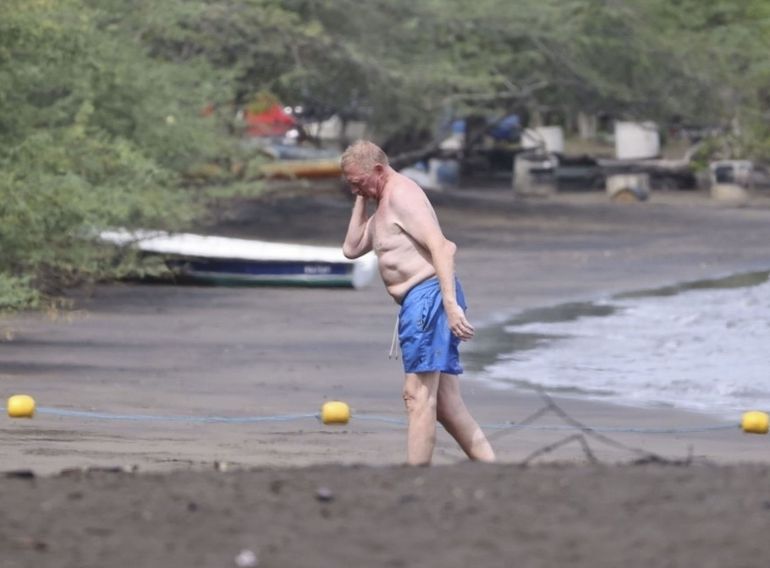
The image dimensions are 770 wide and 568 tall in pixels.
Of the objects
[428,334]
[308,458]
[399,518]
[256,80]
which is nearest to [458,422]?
[428,334]

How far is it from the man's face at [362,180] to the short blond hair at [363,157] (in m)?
0.02

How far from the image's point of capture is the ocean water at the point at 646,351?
14656 mm

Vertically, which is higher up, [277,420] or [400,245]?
[400,245]

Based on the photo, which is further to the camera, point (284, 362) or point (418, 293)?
point (284, 362)

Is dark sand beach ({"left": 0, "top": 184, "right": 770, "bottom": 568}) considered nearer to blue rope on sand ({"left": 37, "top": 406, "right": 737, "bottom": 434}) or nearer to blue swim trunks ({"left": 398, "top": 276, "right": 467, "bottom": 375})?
blue rope on sand ({"left": 37, "top": 406, "right": 737, "bottom": 434})

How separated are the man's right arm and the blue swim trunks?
0.47 meters

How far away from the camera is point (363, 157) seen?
877 centimetres

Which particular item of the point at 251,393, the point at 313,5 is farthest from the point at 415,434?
the point at 313,5

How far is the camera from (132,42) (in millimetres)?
24297

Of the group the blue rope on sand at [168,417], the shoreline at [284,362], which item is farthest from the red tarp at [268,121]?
the blue rope on sand at [168,417]

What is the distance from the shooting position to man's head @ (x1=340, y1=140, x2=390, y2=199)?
8727mm

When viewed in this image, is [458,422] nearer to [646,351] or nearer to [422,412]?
[422,412]

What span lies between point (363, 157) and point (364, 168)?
0.17 ft

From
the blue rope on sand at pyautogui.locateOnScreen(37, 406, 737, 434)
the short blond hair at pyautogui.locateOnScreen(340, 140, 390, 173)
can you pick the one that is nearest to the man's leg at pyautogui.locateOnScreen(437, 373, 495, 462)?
the short blond hair at pyautogui.locateOnScreen(340, 140, 390, 173)
